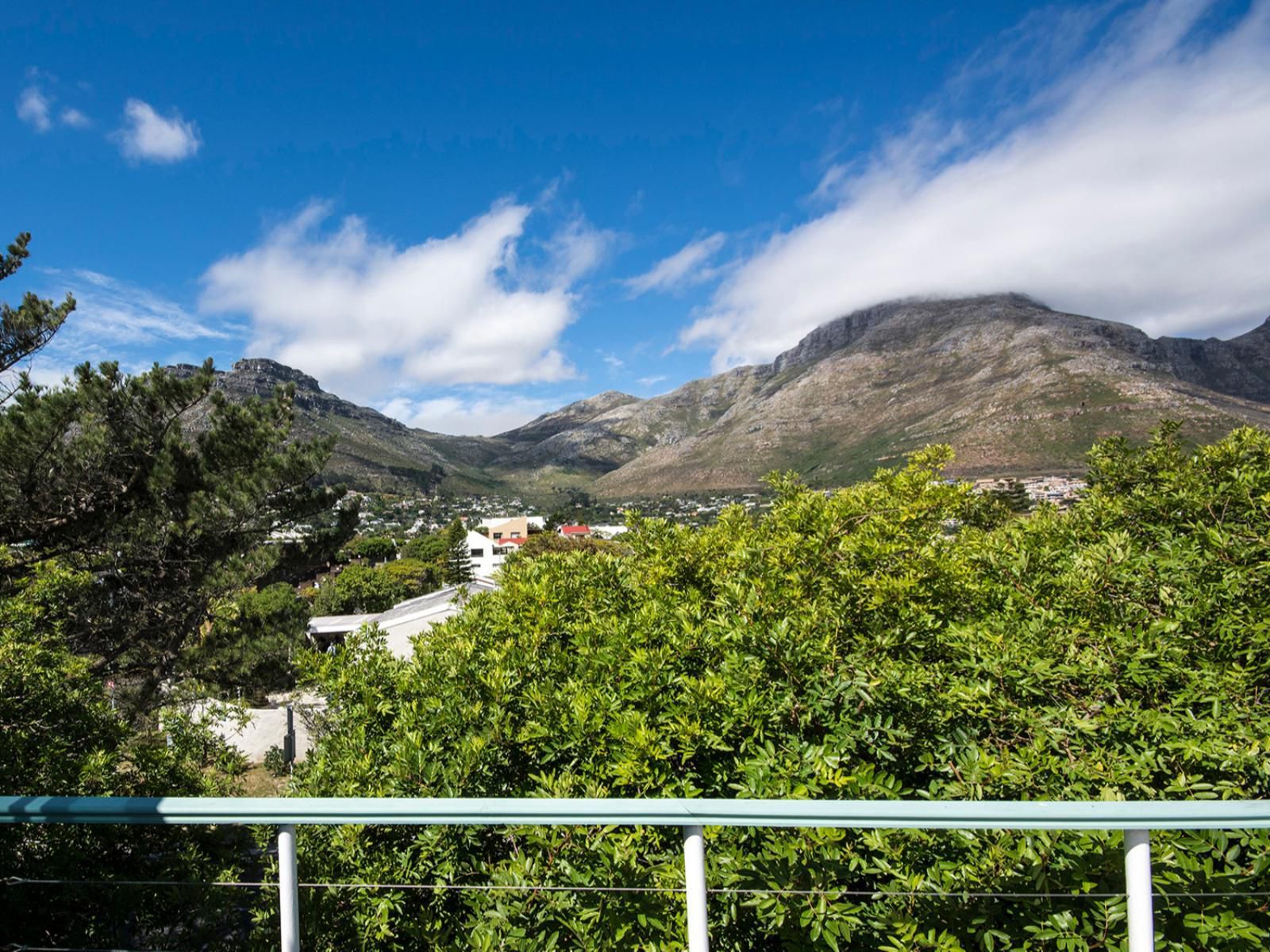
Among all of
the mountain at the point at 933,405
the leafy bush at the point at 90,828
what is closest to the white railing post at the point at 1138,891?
the leafy bush at the point at 90,828

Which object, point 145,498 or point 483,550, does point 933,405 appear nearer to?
point 483,550

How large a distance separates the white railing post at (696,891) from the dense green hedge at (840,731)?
0.59 m

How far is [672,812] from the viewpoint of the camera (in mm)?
1202

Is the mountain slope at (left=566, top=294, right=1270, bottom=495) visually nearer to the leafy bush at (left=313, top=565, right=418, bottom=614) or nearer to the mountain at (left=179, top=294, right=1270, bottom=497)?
the mountain at (left=179, top=294, right=1270, bottom=497)

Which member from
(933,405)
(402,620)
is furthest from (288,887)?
(933,405)

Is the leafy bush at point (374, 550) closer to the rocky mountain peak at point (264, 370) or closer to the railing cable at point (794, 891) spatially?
the railing cable at point (794, 891)

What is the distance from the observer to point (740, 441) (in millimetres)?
147875

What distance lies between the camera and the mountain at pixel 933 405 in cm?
7719

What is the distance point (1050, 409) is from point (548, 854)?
331 ft

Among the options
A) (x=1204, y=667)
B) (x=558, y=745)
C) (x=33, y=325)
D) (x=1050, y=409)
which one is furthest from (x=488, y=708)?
(x=1050, y=409)

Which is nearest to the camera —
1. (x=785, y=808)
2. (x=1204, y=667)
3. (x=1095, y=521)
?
(x=785, y=808)

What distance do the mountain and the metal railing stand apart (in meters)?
66.5

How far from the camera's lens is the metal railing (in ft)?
3.70

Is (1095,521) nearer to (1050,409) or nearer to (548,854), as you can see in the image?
(548,854)
